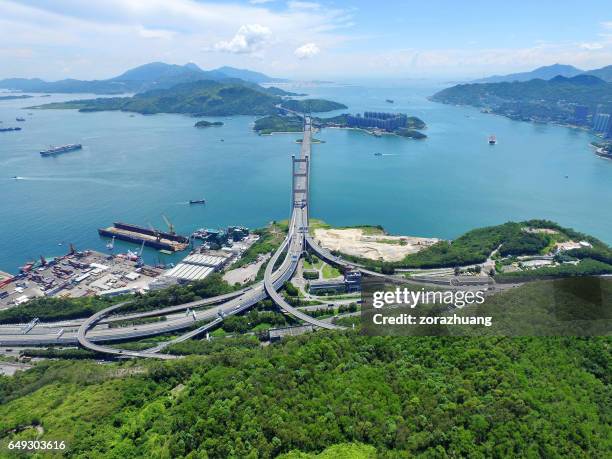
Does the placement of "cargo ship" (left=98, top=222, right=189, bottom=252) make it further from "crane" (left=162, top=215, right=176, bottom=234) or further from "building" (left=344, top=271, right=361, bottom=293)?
"building" (left=344, top=271, right=361, bottom=293)

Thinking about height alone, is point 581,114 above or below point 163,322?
above

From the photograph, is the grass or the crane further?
the crane

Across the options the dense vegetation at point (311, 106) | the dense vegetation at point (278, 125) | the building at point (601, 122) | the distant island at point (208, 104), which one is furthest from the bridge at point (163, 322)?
the dense vegetation at point (311, 106)

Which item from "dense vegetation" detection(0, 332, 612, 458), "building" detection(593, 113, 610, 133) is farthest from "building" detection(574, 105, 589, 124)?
"dense vegetation" detection(0, 332, 612, 458)

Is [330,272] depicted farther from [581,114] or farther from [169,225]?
[581,114]

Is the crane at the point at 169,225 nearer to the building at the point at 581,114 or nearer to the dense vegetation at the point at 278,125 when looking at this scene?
the dense vegetation at the point at 278,125

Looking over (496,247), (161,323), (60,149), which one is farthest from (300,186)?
(60,149)

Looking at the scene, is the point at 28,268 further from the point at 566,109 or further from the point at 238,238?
the point at 566,109
